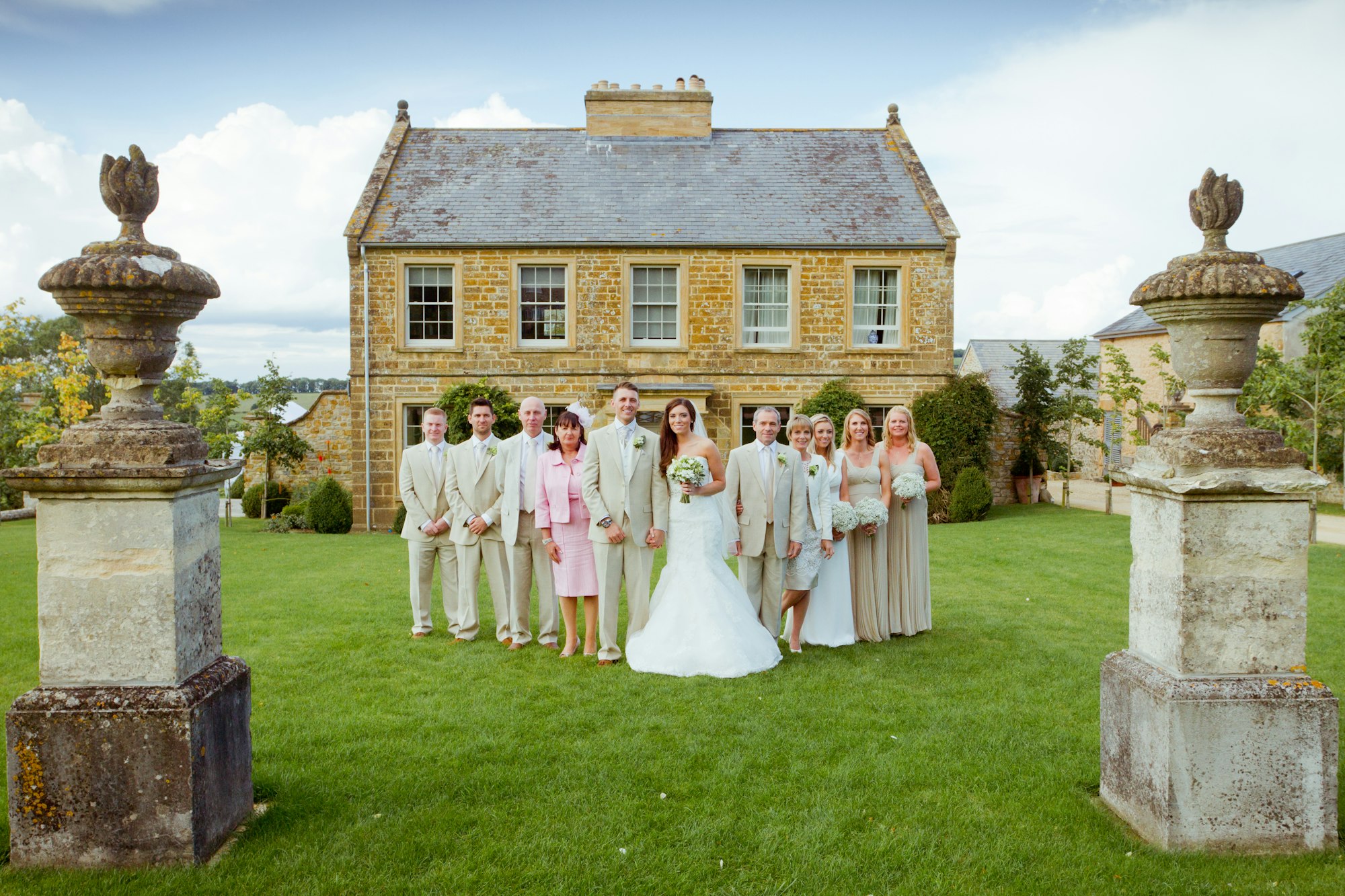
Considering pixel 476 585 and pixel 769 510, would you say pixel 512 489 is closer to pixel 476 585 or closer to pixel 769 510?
pixel 476 585

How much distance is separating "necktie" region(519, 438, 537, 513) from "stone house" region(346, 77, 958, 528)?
11.0 m

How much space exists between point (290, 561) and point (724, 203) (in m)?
11.5

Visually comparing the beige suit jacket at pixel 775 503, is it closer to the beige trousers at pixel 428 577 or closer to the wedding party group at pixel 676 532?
the wedding party group at pixel 676 532

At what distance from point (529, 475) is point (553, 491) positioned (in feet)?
1.56

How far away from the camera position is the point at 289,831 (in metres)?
4.26

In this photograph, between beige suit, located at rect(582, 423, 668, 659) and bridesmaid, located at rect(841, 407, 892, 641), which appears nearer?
beige suit, located at rect(582, 423, 668, 659)

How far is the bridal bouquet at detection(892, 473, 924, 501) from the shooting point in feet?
26.4

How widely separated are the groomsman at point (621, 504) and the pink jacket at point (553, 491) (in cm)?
21

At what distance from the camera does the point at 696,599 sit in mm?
7051

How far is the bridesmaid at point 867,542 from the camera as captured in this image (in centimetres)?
804

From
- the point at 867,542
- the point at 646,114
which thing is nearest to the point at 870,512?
the point at 867,542

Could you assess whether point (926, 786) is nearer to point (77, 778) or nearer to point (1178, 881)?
point (1178, 881)

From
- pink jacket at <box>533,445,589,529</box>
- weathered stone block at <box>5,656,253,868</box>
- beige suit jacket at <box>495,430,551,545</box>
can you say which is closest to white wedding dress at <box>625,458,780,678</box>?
pink jacket at <box>533,445,589,529</box>

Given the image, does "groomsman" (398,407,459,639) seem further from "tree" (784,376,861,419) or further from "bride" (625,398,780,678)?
"tree" (784,376,861,419)
